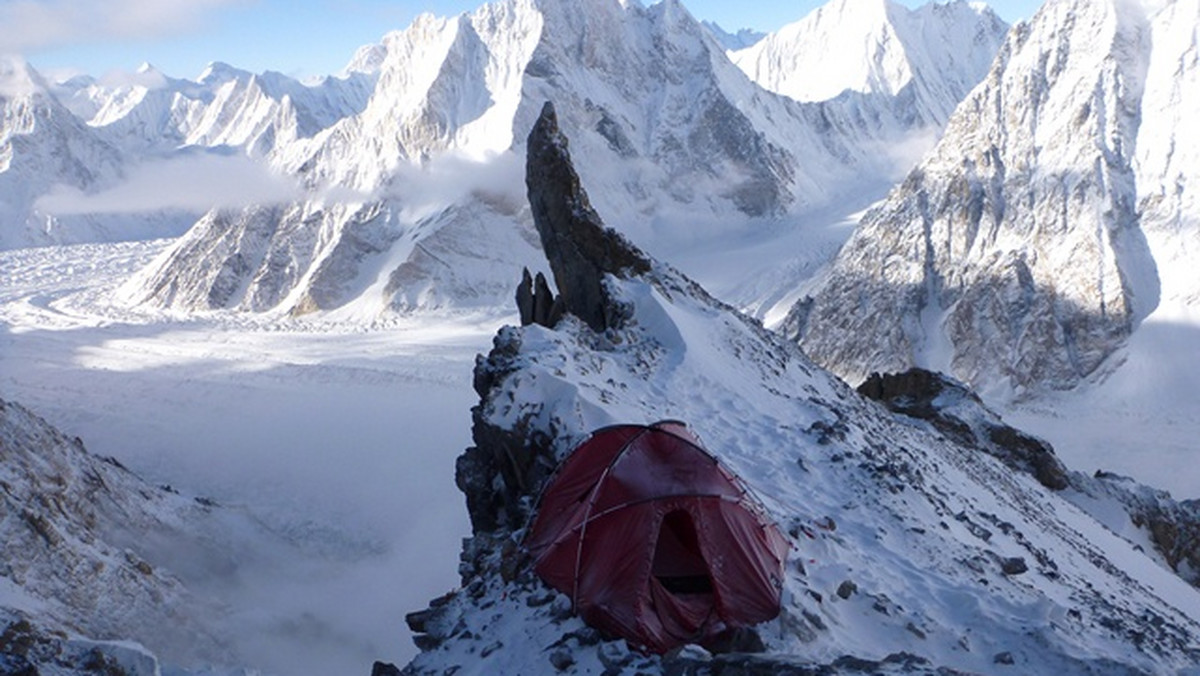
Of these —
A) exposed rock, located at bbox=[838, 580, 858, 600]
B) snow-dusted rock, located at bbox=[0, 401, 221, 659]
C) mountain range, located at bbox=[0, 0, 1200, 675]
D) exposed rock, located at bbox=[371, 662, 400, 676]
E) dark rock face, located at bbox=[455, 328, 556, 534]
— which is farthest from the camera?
snow-dusted rock, located at bbox=[0, 401, 221, 659]

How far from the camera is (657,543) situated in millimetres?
10953

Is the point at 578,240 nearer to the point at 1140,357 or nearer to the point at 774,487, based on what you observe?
the point at 774,487

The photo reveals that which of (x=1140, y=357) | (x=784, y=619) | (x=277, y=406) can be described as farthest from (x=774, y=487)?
(x=1140, y=357)

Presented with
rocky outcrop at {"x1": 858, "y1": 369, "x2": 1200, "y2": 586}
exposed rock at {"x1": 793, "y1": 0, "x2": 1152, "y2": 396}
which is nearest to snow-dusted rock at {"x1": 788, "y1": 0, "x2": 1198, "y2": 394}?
exposed rock at {"x1": 793, "y1": 0, "x2": 1152, "y2": 396}

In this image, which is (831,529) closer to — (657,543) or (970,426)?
(657,543)

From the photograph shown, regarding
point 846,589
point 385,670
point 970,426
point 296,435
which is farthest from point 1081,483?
point 296,435

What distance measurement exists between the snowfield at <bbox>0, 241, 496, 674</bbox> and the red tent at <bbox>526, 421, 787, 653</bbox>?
1630 cm

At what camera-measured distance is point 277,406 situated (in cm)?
6100

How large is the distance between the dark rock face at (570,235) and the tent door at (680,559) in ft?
42.2

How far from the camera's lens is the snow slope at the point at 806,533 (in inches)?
411

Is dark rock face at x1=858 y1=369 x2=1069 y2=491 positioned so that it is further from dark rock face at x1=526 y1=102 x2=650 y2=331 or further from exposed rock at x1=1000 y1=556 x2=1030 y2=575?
exposed rock at x1=1000 y1=556 x2=1030 y2=575

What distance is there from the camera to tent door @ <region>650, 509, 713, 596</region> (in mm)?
10773

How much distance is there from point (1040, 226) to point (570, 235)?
65.1 meters

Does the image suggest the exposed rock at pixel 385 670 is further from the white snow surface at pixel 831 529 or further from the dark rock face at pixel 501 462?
the dark rock face at pixel 501 462
